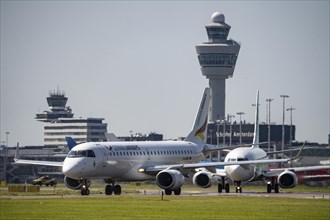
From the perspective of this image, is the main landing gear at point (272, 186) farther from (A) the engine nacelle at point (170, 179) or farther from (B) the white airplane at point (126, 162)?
(A) the engine nacelle at point (170, 179)

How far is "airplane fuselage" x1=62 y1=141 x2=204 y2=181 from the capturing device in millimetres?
82688

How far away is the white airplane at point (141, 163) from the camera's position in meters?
83.1

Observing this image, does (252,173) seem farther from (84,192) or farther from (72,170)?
(72,170)

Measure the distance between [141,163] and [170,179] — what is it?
16.3 ft

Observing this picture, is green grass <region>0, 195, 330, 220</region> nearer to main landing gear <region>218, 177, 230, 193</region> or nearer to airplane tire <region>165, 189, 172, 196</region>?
airplane tire <region>165, 189, 172, 196</region>

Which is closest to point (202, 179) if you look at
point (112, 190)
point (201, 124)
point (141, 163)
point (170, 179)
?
point (141, 163)

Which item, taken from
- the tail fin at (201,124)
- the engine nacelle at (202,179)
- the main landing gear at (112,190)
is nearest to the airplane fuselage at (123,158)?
the main landing gear at (112,190)

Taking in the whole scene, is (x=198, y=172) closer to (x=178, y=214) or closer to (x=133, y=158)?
(x=133, y=158)

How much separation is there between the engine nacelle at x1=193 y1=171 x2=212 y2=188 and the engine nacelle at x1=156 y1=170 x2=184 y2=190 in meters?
7.51

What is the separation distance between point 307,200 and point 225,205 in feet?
33.0

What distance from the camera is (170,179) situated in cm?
8406

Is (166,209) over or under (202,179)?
under

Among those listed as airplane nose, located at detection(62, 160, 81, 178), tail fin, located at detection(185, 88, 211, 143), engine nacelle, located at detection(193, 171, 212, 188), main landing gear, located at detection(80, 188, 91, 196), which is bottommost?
main landing gear, located at detection(80, 188, 91, 196)

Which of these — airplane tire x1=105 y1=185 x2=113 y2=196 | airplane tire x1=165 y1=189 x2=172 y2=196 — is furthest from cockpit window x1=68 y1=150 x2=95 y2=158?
airplane tire x1=165 y1=189 x2=172 y2=196
